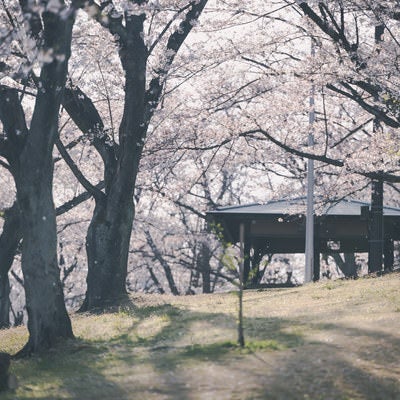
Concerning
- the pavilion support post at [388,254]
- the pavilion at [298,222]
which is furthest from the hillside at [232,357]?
the pavilion support post at [388,254]

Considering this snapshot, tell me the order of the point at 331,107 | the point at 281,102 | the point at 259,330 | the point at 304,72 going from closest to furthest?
the point at 259,330, the point at 304,72, the point at 281,102, the point at 331,107

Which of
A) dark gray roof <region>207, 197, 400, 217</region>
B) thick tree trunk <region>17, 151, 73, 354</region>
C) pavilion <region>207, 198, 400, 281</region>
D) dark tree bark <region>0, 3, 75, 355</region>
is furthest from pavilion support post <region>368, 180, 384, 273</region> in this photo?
thick tree trunk <region>17, 151, 73, 354</region>

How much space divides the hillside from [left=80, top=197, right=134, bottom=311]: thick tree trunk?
3.68m

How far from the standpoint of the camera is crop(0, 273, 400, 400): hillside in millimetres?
8773

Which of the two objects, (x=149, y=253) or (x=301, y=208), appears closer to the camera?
(x=301, y=208)

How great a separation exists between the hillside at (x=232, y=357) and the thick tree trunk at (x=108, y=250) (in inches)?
145

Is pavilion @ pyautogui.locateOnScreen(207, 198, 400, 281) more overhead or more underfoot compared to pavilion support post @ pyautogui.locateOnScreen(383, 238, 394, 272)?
more overhead

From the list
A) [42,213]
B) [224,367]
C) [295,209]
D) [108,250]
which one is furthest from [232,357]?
[295,209]

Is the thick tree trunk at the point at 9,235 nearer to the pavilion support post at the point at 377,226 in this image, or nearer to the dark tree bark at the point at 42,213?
the dark tree bark at the point at 42,213

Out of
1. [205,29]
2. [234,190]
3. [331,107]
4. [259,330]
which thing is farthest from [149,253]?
[259,330]

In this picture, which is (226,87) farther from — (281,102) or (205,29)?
(205,29)

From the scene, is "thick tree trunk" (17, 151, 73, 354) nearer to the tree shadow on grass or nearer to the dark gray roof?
the tree shadow on grass

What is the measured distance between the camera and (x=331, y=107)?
29.7 metres

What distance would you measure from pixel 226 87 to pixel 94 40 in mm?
3700
